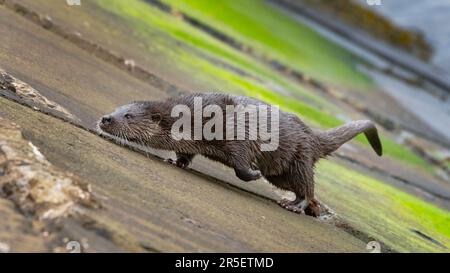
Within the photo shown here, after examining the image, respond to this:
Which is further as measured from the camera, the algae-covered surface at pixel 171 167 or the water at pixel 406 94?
the water at pixel 406 94

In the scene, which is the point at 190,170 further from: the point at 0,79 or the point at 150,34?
the point at 150,34

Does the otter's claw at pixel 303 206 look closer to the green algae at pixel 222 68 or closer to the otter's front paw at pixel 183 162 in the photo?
the otter's front paw at pixel 183 162

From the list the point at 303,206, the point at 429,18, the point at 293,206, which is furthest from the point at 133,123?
the point at 429,18

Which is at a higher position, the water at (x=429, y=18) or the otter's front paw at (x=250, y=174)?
the water at (x=429, y=18)

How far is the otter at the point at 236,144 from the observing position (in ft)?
27.3

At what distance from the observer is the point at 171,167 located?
8203mm

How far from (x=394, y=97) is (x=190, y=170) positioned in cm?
2419

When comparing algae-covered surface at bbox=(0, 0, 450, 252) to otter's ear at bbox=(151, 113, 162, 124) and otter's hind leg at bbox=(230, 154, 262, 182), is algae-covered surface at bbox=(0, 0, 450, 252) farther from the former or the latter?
otter's ear at bbox=(151, 113, 162, 124)

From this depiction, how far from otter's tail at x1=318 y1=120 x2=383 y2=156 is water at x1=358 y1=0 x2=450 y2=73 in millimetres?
37721

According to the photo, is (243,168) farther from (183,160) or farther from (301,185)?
(301,185)

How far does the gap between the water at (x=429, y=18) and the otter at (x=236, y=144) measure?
128ft

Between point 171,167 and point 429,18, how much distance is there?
45.9m

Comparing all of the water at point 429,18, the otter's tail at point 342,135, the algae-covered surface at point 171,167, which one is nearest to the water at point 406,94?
the algae-covered surface at point 171,167
